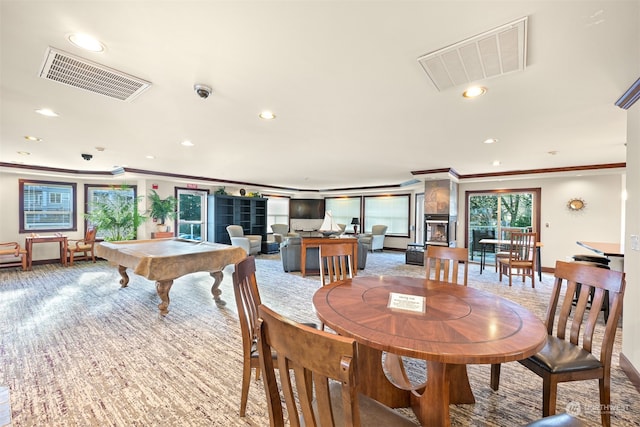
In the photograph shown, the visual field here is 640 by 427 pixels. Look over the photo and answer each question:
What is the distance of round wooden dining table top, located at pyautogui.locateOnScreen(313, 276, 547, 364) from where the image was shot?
1.13 metres

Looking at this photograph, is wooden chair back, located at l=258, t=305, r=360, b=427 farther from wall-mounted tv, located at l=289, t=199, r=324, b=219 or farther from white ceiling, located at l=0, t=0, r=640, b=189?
wall-mounted tv, located at l=289, t=199, r=324, b=219

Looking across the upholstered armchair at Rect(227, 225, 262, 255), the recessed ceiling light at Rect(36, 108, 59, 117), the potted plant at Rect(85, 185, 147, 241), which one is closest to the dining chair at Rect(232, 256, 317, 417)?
the recessed ceiling light at Rect(36, 108, 59, 117)

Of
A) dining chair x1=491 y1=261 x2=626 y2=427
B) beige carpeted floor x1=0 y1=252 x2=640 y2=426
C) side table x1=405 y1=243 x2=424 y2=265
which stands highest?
dining chair x1=491 y1=261 x2=626 y2=427

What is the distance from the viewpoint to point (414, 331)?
130 cm

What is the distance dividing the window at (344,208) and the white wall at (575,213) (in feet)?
17.0

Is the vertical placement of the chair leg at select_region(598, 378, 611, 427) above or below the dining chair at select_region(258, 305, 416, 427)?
below

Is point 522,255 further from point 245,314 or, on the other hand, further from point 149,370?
point 149,370

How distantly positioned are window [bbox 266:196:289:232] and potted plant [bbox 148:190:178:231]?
3727 mm

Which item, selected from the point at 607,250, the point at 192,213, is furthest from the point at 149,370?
the point at 192,213

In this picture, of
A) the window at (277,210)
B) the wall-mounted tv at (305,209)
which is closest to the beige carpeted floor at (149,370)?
the window at (277,210)

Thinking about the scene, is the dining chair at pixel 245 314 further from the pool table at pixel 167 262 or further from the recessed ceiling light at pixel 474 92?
the recessed ceiling light at pixel 474 92

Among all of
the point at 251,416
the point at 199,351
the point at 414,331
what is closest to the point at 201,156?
the point at 199,351

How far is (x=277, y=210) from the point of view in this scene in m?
10.8

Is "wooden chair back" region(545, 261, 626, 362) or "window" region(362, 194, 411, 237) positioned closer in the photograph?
"wooden chair back" region(545, 261, 626, 362)
